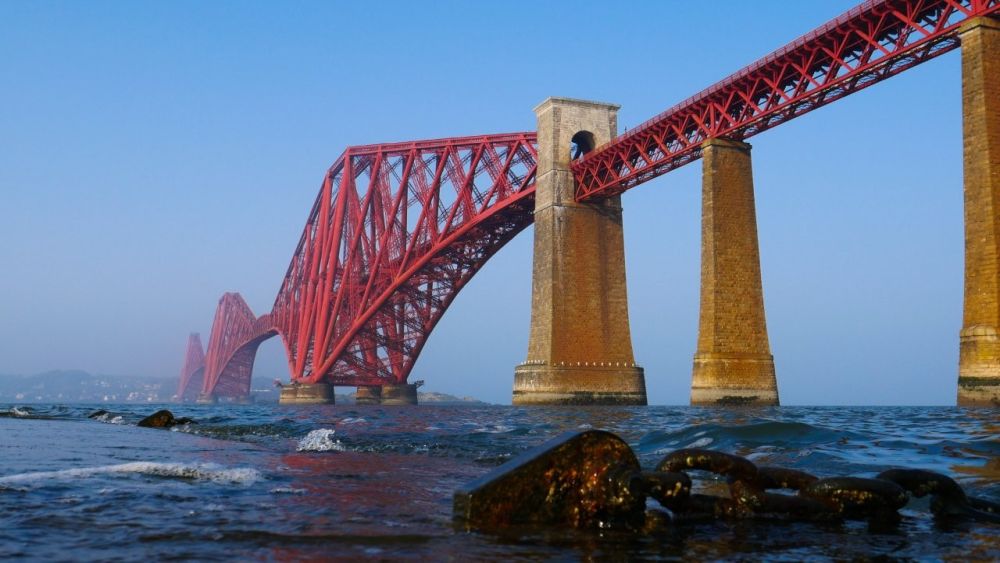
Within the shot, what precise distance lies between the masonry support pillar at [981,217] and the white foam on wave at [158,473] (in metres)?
18.7

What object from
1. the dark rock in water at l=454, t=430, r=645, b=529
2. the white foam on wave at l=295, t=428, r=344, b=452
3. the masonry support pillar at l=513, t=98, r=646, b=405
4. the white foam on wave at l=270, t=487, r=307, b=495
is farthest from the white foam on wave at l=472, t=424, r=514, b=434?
the masonry support pillar at l=513, t=98, r=646, b=405

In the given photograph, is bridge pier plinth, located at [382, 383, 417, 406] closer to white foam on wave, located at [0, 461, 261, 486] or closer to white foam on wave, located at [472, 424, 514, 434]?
white foam on wave, located at [472, 424, 514, 434]

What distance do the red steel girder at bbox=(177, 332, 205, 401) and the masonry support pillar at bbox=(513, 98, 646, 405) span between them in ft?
459

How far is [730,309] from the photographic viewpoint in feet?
98.9

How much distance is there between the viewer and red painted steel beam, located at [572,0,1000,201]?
84.3ft

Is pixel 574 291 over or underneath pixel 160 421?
over

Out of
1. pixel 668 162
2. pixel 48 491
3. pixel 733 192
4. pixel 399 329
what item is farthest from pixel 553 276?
pixel 48 491

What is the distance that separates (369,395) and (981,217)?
54.3 metres

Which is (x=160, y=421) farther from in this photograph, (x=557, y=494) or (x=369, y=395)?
(x=369, y=395)

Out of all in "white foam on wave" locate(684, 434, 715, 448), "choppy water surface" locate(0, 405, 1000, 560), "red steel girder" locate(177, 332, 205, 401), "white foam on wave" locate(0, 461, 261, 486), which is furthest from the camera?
"red steel girder" locate(177, 332, 205, 401)

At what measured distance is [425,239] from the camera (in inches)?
2272

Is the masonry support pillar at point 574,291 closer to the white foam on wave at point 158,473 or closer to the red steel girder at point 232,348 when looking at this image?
the white foam on wave at point 158,473

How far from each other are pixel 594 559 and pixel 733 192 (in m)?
29.5

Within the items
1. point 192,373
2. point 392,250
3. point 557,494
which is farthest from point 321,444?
point 192,373
